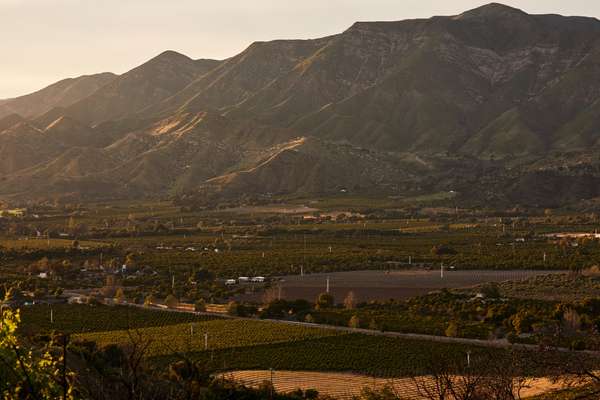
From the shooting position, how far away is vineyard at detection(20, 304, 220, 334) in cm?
6147

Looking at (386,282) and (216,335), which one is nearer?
(216,335)

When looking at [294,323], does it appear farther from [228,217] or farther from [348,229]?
[228,217]

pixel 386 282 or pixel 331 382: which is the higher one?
pixel 331 382

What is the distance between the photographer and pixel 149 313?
224 feet

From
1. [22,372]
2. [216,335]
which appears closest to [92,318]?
[216,335]

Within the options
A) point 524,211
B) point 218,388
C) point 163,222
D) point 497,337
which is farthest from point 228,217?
point 218,388

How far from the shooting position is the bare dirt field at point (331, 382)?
4162 cm

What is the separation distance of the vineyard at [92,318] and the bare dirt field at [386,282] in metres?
15.7

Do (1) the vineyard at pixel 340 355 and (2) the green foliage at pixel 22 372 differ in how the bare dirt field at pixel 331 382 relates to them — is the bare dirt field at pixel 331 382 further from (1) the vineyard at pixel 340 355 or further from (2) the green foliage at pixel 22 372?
(2) the green foliage at pixel 22 372

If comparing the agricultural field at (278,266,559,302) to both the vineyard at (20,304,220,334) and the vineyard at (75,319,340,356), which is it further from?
the vineyard at (75,319,340,356)

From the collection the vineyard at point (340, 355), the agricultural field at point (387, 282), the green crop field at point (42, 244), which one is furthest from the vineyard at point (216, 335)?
the green crop field at point (42, 244)

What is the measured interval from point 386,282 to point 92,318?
114 feet

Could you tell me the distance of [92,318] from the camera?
65750 mm

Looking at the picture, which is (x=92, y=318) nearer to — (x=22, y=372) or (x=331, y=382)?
(x=331, y=382)
